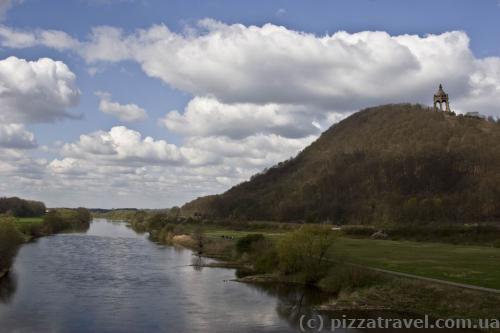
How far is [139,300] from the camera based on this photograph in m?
45.9

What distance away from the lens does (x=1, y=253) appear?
62.5m

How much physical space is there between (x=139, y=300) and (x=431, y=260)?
33.3 metres

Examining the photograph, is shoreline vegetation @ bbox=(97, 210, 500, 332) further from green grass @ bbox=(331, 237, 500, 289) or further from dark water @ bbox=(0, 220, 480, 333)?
dark water @ bbox=(0, 220, 480, 333)

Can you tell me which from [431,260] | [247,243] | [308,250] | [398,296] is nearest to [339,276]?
[308,250]

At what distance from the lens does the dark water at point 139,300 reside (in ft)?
122

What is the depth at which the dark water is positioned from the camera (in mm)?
37312

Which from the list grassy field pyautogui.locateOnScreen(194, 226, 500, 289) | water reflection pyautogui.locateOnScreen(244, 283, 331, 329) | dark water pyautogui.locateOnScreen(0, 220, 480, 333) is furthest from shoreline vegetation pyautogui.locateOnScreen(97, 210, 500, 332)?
dark water pyautogui.locateOnScreen(0, 220, 480, 333)

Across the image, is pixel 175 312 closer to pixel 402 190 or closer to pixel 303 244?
pixel 303 244

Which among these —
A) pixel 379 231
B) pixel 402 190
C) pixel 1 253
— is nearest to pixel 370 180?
pixel 402 190

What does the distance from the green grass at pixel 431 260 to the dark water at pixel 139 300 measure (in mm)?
10951

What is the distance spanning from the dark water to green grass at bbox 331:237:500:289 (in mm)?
10951

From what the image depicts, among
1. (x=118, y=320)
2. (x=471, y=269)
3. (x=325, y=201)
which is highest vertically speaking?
(x=325, y=201)

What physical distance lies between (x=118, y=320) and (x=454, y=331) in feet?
78.0

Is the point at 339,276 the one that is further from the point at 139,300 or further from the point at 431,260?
the point at 139,300
